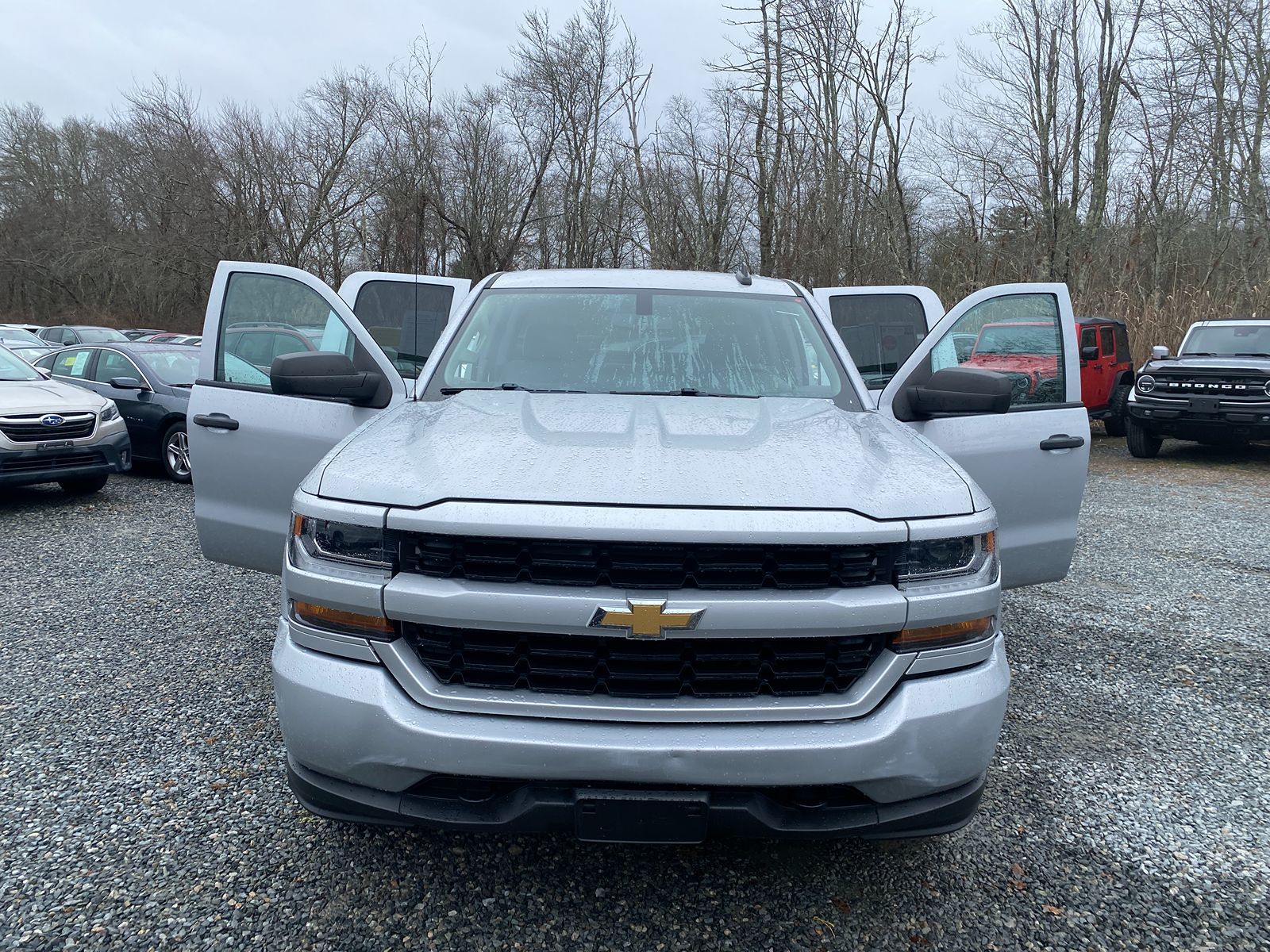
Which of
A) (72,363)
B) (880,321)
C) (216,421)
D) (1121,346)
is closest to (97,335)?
(72,363)

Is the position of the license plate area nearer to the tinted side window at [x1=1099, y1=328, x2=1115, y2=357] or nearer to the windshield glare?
the windshield glare

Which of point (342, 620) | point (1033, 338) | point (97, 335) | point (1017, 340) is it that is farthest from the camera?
point (97, 335)

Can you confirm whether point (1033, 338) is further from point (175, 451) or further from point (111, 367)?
point (111, 367)

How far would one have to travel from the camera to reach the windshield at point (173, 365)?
9656 mm

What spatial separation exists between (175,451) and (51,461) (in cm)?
154

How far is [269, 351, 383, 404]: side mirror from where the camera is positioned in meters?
3.03

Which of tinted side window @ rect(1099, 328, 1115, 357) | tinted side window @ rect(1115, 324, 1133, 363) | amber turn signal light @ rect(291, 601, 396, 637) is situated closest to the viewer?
amber turn signal light @ rect(291, 601, 396, 637)

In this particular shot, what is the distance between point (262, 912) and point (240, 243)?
1302 inches

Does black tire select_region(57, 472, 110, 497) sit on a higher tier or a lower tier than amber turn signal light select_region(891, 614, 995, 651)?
lower

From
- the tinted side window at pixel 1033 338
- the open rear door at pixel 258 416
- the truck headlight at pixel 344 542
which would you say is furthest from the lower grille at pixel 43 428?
the tinted side window at pixel 1033 338

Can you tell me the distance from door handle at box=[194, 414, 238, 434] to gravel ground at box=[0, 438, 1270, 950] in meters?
1.15

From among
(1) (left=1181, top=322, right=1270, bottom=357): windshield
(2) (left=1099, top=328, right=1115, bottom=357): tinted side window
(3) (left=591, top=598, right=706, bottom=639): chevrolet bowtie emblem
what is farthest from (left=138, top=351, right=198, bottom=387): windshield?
(1) (left=1181, top=322, right=1270, bottom=357): windshield

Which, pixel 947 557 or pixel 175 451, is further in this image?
pixel 175 451

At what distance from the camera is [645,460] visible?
7.55ft
